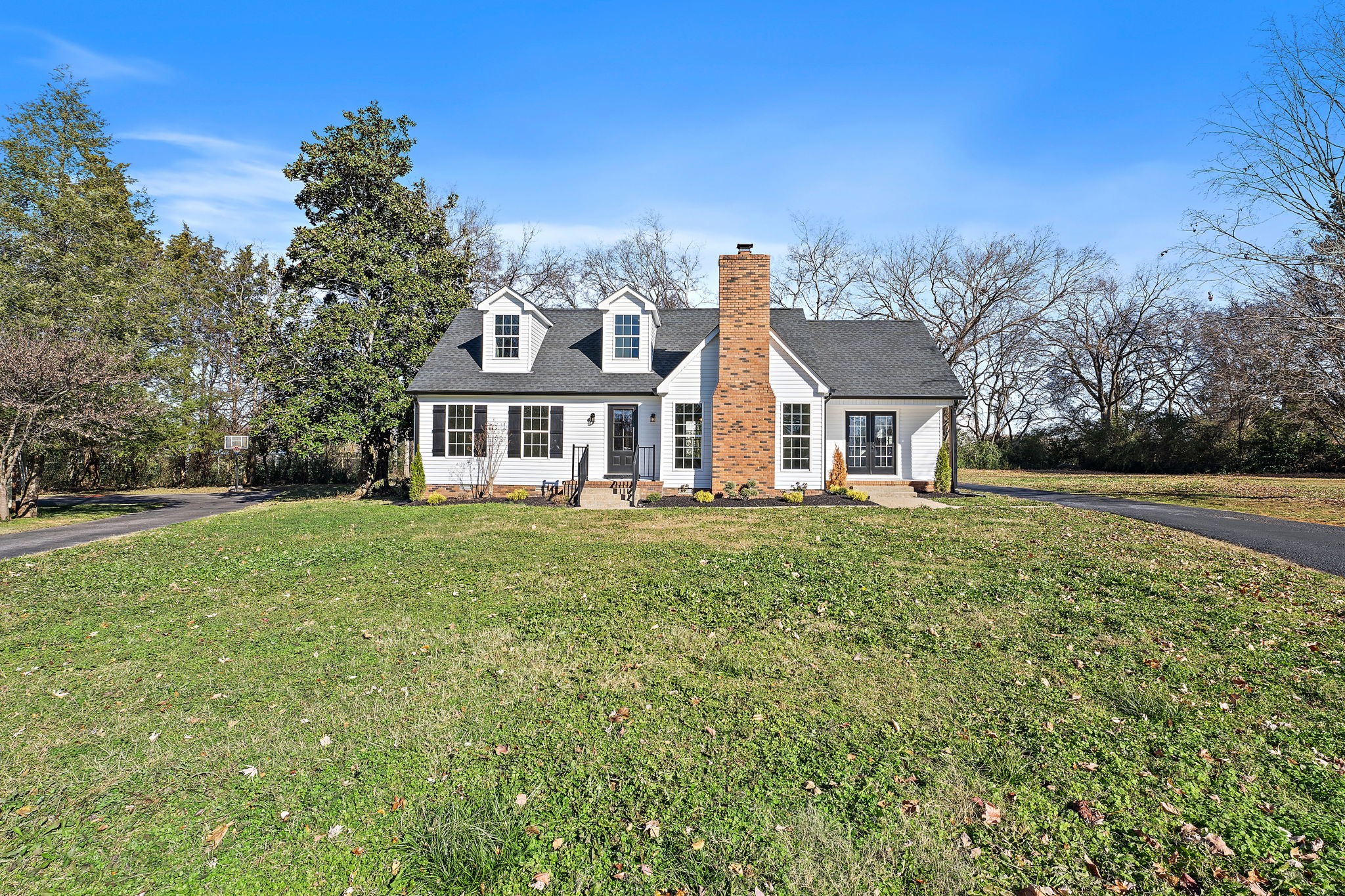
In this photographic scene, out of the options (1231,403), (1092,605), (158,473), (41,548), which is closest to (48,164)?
(158,473)

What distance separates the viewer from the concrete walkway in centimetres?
1161

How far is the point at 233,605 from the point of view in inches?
281

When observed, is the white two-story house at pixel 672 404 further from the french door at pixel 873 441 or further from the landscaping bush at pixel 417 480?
the landscaping bush at pixel 417 480

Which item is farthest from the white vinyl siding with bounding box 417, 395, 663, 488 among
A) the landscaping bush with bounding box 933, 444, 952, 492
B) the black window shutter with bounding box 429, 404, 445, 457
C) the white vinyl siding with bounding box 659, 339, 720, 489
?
the landscaping bush with bounding box 933, 444, 952, 492

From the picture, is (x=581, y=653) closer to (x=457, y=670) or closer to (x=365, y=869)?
(x=457, y=670)

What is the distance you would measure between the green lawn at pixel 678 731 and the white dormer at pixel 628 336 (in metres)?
10.9

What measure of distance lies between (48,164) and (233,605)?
24842 mm

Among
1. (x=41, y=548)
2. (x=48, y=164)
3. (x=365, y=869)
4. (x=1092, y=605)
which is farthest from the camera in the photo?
(x=48, y=164)

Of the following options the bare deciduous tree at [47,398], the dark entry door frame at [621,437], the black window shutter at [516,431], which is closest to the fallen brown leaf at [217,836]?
the dark entry door frame at [621,437]

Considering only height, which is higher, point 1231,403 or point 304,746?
point 1231,403

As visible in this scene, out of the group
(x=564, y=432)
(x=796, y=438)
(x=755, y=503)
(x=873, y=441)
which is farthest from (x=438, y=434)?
(x=873, y=441)

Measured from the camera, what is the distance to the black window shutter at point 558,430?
58.2 ft

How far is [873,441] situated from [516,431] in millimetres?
11367

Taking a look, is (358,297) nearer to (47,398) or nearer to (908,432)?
(47,398)
